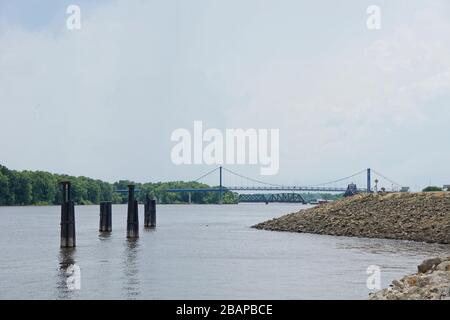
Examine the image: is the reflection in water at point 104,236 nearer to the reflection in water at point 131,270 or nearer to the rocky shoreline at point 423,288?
the reflection in water at point 131,270

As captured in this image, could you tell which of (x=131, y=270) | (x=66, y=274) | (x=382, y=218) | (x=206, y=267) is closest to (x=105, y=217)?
(x=382, y=218)

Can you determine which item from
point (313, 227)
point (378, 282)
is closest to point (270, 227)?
point (313, 227)

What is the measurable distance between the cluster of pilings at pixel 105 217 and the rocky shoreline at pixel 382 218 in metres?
14.0

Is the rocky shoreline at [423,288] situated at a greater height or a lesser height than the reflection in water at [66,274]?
greater

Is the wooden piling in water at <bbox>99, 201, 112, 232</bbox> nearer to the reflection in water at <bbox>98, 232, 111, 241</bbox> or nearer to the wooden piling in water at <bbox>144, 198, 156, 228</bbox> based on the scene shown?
the reflection in water at <bbox>98, 232, 111, 241</bbox>

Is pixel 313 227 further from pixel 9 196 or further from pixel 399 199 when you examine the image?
pixel 9 196

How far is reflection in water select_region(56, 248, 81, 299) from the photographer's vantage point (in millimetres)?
31003

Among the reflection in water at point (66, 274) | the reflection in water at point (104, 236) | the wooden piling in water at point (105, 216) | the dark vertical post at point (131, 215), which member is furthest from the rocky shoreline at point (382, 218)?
the reflection in water at point (66, 274)

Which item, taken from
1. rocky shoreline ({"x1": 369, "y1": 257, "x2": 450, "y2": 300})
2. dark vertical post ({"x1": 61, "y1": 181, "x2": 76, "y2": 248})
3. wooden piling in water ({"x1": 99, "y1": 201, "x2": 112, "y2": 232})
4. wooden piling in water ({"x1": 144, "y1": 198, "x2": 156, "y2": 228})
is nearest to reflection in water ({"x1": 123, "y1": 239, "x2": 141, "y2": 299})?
dark vertical post ({"x1": 61, "y1": 181, "x2": 76, "y2": 248})

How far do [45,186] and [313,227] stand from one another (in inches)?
4955

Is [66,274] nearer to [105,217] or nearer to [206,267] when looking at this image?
[206,267]

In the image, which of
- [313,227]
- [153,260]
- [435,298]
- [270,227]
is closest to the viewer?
[435,298]

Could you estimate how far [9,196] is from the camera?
183500 mm

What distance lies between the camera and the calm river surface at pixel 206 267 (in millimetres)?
31266
